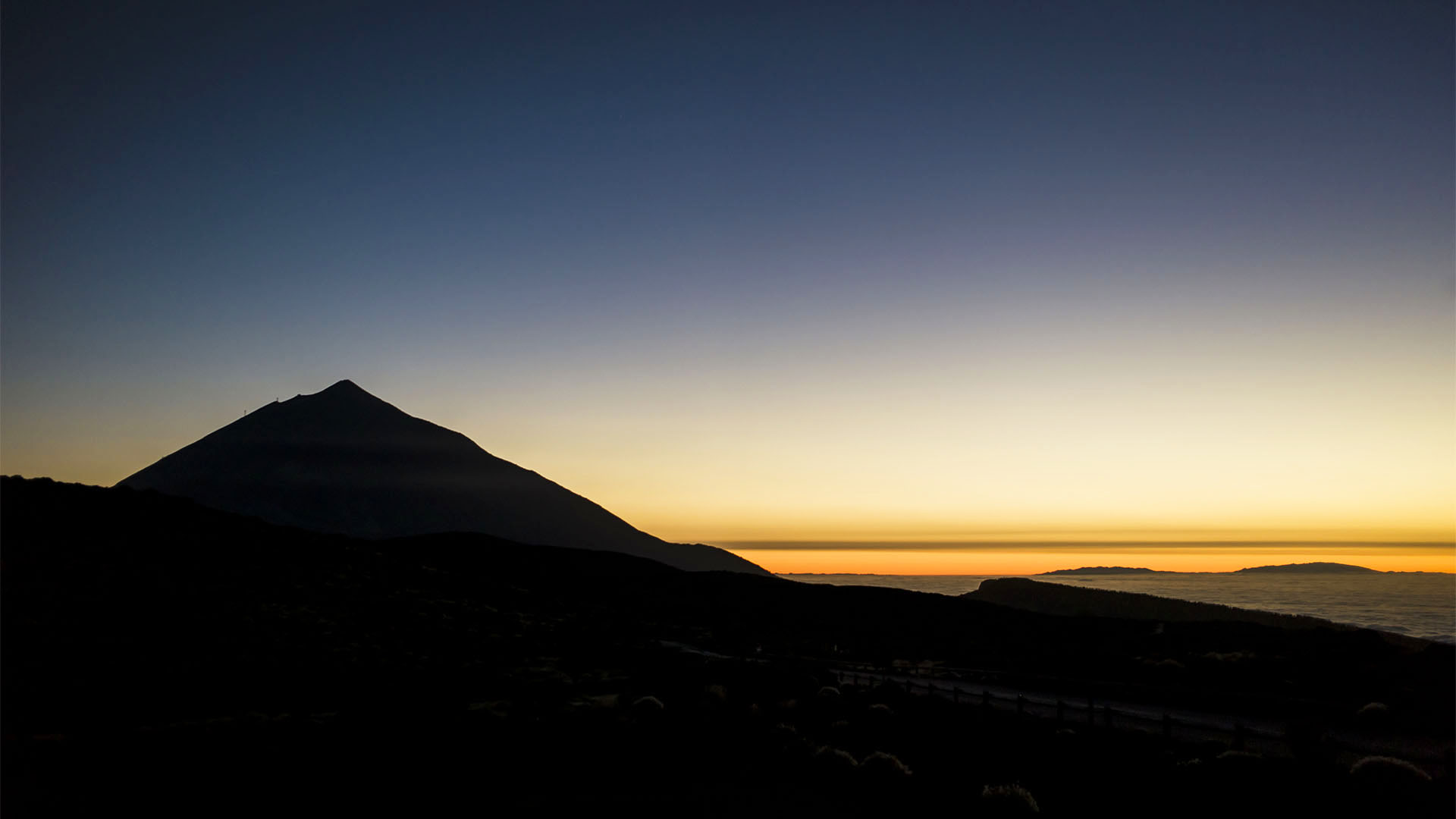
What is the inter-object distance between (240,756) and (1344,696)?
148 ft

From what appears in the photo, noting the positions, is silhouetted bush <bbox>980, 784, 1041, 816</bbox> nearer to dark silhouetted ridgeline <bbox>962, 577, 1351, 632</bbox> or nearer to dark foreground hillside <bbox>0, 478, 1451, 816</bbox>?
dark foreground hillside <bbox>0, 478, 1451, 816</bbox>

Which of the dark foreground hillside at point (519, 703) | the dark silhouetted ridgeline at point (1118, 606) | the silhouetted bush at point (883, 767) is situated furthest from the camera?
the dark silhouetted ridgeline at point (1118, 606)

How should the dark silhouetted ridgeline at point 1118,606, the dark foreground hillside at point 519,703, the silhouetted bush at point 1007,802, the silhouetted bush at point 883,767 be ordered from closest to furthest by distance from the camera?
the silhouetted bush at point 1007,802 < the dark foreground hillside at point 519,703 < the silhouetted bush at point 883,767 < the dark silhouetted ridgeline at point 1118,606

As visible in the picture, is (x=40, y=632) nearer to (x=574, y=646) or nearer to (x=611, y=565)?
(x=574, y=646)

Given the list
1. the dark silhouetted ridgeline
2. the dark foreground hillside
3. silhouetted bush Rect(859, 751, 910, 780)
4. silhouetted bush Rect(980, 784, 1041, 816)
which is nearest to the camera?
silhouetted bush Rect(980, 784, 1041, 816)

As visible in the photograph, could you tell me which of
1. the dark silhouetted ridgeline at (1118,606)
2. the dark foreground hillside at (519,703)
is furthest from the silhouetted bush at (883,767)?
the dark silhouetted ridgeline at (1118,606)

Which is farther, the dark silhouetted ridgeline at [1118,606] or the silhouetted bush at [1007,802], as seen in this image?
the dark silhouetted ridgeline at [1118,606]

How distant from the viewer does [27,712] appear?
84.3 ft

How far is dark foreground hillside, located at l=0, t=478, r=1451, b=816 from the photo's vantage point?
17.2 meters

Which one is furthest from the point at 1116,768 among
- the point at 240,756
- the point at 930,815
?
the point at 240,756

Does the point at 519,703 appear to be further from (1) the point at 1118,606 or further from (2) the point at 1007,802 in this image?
(1) the point at 1118,606


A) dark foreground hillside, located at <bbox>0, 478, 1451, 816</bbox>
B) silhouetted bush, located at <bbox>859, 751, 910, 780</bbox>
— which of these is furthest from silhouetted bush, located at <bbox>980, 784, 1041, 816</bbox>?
silhouetted bush, located at <bbox>859, 751, 910, 780</bbox>

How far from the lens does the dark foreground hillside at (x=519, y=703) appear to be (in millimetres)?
17234

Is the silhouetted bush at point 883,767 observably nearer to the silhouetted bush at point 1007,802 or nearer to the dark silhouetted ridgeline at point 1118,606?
the silhouetted bush at point 1007,802
